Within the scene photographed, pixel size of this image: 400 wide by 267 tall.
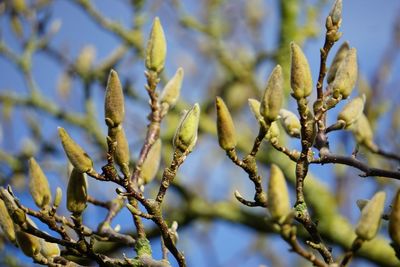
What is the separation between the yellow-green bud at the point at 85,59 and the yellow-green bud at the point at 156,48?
4.66ft

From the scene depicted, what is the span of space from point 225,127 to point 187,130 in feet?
0.24

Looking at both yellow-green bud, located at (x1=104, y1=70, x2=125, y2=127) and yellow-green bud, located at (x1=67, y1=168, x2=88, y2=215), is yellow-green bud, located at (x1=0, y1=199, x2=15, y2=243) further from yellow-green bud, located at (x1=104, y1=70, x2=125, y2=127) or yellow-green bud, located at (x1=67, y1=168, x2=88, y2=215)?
yellow-green bud, located at (x1=104, y1=70, x2=125, y2=127)

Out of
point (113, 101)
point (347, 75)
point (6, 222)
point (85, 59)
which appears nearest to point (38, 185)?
point (6, 222)

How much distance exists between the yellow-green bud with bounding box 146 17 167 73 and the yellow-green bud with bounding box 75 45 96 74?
1.42 metres

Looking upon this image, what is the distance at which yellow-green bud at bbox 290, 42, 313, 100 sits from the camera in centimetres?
82

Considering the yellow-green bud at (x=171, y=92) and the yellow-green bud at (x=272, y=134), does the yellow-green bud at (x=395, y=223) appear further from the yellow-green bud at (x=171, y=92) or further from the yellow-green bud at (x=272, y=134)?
the yellow-green bud at (x=171, y=92)

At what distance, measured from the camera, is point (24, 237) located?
822mm

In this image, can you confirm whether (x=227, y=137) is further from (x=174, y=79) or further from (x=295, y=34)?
(x=295, y=34)

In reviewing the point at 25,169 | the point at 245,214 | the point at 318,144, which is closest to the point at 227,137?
the point at 318,144

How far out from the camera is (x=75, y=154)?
807 mm

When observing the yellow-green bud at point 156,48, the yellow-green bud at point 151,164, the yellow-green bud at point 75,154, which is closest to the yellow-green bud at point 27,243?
the yellow-green bud at point 75,154

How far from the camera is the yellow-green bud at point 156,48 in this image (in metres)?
0.97

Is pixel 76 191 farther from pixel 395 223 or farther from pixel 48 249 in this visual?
pixel 395 223

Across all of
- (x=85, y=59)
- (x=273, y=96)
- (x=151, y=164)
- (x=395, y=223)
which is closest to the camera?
(x=395, y=223)
